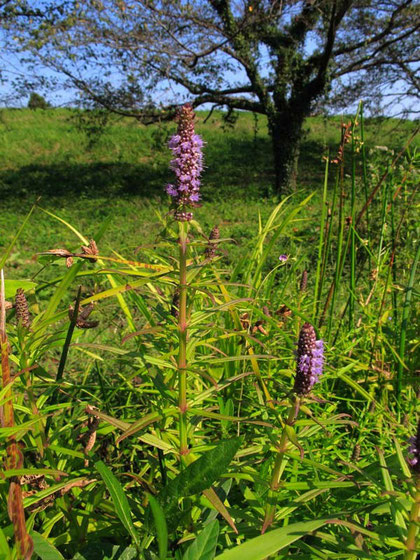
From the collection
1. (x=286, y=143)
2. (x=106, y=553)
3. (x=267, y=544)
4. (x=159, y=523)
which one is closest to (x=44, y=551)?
(x=106, y=553)

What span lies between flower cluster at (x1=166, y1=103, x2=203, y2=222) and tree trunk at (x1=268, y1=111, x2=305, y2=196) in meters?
9.68

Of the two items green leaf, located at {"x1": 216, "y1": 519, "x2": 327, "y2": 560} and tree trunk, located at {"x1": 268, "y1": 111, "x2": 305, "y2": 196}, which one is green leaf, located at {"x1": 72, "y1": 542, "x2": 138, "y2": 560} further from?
tree trunk, located at {"x1": 268, "y1": 111, "x2": 305, "y2": 196}

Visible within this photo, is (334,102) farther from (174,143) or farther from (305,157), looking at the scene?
(174,143)

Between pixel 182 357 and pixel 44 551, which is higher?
pixel 182 357

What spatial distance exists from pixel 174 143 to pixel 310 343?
21.7 inches

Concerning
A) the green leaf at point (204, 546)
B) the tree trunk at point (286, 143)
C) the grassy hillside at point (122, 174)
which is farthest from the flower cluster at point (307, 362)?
the tree trunk at point (286, 143)

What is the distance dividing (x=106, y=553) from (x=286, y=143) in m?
10.2

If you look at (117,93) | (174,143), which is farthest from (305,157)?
(174,143)

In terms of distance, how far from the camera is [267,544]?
→ 30.6 inches

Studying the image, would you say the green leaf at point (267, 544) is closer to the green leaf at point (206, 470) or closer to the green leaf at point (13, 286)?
the green leaf at point (206, 470)

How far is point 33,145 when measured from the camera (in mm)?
15664

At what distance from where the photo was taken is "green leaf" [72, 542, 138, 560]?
93cm

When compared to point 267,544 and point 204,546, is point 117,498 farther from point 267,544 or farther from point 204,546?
point 267,544

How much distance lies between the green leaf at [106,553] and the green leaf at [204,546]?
0.24 meters
